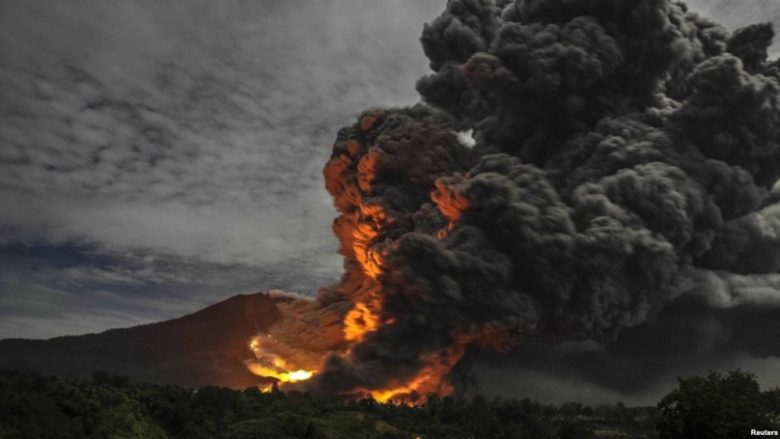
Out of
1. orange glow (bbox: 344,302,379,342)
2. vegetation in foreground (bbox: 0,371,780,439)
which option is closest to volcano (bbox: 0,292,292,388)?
orange glow (bbox: 344,302,379,342)

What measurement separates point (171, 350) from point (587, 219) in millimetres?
132124

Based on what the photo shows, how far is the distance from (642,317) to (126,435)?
166 ft

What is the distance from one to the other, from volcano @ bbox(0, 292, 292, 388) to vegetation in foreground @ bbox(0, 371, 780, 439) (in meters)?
61.1

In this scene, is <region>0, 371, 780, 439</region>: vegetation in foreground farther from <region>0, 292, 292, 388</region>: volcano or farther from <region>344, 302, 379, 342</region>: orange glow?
<region>0, 292, 292, 388</region>: volcano

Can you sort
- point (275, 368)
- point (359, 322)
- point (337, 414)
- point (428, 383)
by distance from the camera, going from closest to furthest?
point (337, 414), point (428, 383), point (359, 322), point (275, 368)

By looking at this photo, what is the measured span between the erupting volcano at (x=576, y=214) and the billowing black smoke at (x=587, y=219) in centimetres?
20

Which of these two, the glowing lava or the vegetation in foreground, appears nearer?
the vegetation in foreground

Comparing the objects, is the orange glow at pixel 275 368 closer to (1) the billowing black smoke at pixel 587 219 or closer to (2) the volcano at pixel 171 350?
(1) the billowing black smoke at pixel 587 219

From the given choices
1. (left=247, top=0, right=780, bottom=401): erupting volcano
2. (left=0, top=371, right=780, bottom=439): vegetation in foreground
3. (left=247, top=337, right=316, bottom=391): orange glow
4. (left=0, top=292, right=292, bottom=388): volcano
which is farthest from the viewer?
(left=0, top=292, right=292, bottom=388): volcano

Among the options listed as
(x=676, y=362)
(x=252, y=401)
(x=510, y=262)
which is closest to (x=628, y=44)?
(x=510, y=262)

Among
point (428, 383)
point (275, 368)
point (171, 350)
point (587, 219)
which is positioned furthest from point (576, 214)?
point (171, 350)

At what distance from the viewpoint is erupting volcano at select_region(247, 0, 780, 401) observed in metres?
60.8

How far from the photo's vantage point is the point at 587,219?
2394 inches

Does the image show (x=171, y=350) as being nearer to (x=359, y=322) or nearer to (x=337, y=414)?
(x=359, y=322)
